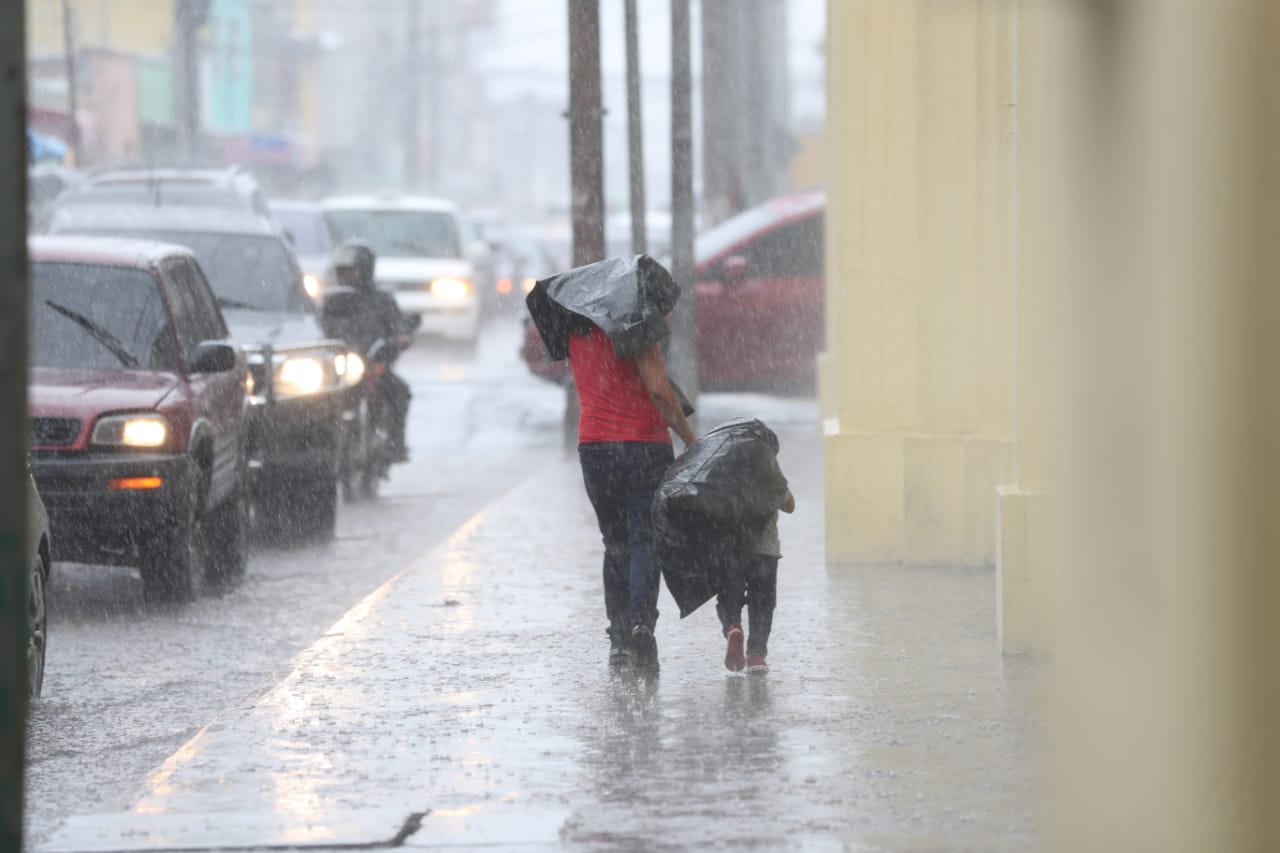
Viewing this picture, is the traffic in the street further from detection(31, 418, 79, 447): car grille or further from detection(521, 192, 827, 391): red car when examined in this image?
detection(521, 192, 827, 391): red car

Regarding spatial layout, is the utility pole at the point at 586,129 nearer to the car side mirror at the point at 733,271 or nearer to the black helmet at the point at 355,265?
the car side mirror at the point at 733,271

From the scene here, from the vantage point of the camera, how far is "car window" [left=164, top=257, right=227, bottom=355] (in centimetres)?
1102

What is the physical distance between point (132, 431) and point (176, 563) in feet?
2.44

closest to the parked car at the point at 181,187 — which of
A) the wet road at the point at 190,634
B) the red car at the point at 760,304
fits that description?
the red car at the point at 760,304

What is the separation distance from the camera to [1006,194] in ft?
35.1

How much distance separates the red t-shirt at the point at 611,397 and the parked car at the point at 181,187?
1223cm

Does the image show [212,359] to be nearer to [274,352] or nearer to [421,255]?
[274,352]

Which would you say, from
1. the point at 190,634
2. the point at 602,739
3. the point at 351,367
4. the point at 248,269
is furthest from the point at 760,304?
the point at 602,739

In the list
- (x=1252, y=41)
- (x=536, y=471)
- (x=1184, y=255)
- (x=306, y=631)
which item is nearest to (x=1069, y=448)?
(x=1184, y=255)

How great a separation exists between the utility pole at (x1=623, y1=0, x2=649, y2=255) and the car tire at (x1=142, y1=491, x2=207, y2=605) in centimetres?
885

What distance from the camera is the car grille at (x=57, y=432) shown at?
991 centimetres

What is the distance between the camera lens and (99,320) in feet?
35.5

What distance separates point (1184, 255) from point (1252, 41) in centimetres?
44

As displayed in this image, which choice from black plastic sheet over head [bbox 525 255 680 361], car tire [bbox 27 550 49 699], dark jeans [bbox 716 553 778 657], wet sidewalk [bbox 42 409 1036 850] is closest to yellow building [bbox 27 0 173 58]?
wet sidewalk [bbox 42 409 1036 850]
